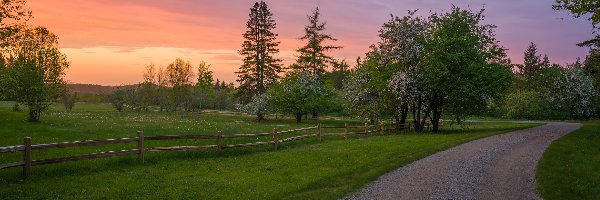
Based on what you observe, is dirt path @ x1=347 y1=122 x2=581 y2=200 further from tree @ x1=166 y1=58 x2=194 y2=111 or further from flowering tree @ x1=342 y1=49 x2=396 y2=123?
tree @ x1=166 y1=58 x2=194 y2=111

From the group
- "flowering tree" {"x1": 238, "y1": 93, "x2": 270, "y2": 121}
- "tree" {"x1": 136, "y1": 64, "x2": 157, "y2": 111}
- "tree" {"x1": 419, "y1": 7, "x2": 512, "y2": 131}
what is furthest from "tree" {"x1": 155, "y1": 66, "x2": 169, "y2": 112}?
"tree" {"x1": 419, "y1": 7, "x2": 512, "y2": 131}

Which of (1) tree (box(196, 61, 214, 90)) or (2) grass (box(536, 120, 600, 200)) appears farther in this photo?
(1) tree (box(196, 61, 214, 90))

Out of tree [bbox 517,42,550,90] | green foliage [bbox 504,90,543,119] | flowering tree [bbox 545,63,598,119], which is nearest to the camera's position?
flowering tree [bbox 545,63,598,119]

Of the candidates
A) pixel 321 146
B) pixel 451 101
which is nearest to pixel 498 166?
pixel 321 146

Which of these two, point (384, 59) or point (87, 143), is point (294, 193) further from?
point (384, 59)

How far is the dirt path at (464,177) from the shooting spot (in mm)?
12820

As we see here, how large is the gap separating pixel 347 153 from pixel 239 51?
1780 inches

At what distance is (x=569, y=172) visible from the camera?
56.2 feet

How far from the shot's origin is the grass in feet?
44.4

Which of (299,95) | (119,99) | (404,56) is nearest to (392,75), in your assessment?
(404,56)

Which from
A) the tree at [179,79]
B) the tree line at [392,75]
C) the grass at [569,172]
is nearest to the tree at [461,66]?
the tree line at [392,75]

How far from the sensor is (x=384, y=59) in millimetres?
41219

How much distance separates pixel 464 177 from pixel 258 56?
170 ft

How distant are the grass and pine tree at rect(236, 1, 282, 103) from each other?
149 ft
